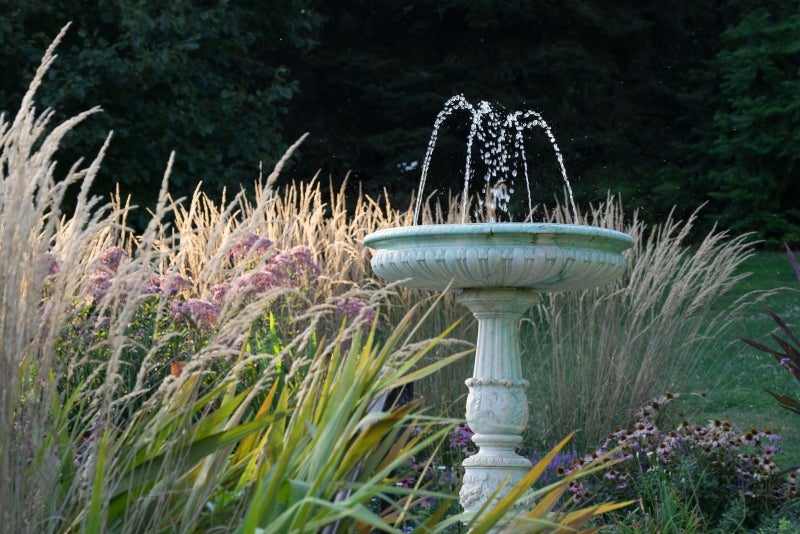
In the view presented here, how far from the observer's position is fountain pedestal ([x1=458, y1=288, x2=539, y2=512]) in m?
4.18

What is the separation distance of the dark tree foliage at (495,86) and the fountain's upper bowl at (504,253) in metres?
12.9

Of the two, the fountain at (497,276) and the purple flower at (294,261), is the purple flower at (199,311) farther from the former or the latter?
the fountain at (497,276)

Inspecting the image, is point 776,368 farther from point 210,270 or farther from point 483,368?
point 210,270

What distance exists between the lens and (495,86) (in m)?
17.9

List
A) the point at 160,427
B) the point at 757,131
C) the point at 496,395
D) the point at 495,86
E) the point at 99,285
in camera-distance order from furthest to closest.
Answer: the point at 757,131
the point at 495,86
the point at 496,395
the point at 99,285
the point at 160,427

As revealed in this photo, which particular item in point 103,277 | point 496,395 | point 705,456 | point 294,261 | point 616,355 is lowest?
point 705,456

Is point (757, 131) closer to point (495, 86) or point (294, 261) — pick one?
point (495, 86)

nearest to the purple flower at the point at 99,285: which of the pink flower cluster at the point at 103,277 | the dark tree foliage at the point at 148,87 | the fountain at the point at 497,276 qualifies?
the pink flower cluster at the point at 103,277

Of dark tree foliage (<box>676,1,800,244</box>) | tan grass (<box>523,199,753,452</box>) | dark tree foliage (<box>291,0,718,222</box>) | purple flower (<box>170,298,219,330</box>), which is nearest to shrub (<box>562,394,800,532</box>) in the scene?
tan grass (<box>523,199,753,452</box>)

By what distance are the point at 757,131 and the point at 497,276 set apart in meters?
15.2

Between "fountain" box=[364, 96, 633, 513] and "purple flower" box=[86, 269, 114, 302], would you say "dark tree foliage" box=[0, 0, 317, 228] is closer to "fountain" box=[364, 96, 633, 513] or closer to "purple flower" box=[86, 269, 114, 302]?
"purple flower" box=[86, 269, 114, 302]

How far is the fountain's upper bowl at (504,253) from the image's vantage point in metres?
3.88

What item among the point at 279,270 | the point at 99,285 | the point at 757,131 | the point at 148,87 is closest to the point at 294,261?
the point at 279,270

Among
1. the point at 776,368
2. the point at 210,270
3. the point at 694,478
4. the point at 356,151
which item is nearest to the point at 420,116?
the point at 356,151
